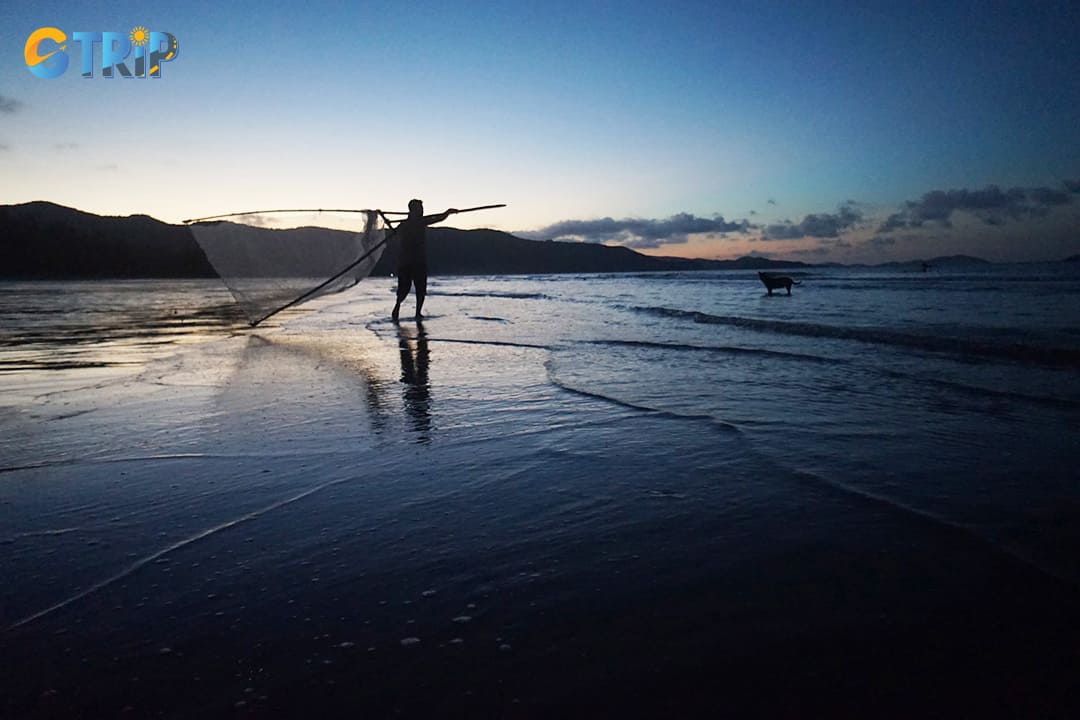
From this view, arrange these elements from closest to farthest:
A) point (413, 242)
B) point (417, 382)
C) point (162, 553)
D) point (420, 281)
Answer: point (162, 553), point (417, 382), point (413, 242), point (420, 281)

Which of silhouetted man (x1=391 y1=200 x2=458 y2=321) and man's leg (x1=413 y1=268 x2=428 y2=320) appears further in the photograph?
man's leg (x1=413 y1=268 x2=428 y2=320)

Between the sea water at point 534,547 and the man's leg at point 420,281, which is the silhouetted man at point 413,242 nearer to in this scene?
the man's leg at point 420,281

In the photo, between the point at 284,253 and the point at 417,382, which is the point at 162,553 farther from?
the point at 284,253

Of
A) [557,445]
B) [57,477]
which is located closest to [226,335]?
[57,477]

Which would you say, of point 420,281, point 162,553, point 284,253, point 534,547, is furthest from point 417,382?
point 420,281

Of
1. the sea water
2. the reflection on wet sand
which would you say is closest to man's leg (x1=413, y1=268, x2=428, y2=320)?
the reflection on wet sand

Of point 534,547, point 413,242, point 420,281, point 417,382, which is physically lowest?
point 534,547

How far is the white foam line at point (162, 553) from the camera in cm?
182

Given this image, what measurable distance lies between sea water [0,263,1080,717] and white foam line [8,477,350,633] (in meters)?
0.02

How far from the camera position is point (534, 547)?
2279 millimetres

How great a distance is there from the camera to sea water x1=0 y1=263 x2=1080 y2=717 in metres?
1.50

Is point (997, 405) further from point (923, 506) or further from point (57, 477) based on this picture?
point (57, 477)

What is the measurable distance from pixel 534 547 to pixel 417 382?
417cm

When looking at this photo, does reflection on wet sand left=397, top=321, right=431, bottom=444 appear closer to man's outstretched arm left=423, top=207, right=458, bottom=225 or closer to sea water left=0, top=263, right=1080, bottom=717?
sea water left=0, top=263, right=1080, bottom=717
